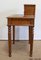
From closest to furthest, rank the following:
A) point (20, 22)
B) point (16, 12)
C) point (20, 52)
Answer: point (20, 22) < point (20, 52) < point (16, 12)

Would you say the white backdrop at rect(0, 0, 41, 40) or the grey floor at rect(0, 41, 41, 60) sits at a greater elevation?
the white backdrop at rect(0, 0, 41, 40)

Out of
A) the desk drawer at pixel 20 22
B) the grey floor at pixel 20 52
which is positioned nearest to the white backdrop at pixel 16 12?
the grey floor at pixel 20 52

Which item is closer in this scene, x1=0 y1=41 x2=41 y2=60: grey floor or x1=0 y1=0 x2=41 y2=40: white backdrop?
x1=0 y1=41 x2=41 y2=60: grey floor

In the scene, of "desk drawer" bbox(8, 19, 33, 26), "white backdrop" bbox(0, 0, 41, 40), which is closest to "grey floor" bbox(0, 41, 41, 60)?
"white backdrop" bbox(0, 0, 41, 40)

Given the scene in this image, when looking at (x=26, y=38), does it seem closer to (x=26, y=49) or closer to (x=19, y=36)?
(x=19, y=36)

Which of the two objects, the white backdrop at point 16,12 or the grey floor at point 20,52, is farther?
the white backdrop at point 16,12

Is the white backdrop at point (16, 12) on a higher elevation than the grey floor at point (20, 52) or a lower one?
higher

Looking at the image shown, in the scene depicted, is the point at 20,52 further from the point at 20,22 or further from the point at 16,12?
the point at 16,12

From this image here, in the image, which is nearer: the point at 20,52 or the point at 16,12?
the point at 20,52

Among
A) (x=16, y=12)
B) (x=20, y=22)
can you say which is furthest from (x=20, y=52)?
(x=16, y=12)

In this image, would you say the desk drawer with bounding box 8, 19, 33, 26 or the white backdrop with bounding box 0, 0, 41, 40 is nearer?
the desk drawer with bounding box 8, 19, 33, 26

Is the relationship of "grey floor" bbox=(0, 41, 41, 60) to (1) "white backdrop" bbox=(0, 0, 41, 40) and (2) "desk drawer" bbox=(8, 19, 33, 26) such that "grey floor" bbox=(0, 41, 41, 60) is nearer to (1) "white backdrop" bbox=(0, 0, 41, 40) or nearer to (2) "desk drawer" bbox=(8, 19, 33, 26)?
(1) "white backdrop" bbox=(0, 0, 41, 40)

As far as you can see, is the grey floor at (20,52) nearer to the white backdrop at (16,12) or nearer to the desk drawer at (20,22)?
the white backdrop at (16,12)

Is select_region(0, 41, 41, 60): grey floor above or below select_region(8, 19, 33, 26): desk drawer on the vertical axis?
below
